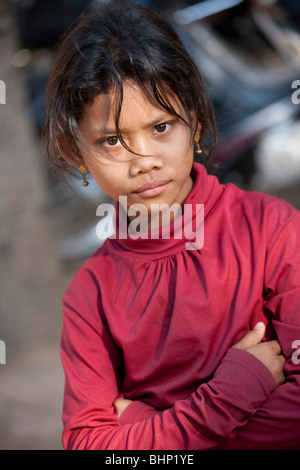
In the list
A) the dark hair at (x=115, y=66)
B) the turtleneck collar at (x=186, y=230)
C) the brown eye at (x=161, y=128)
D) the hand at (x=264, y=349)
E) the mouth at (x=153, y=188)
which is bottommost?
the hand at (x=264, y=349)

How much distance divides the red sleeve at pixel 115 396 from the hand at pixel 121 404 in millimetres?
14

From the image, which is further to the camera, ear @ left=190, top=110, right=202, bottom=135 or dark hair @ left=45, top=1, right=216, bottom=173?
ear @ left=190, top=110, right=202, bottom=135

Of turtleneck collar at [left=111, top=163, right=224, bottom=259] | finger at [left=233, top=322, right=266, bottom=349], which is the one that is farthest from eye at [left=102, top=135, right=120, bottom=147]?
finger at [left=233, top=322, right=266, bottom=349]

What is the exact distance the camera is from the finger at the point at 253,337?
1432 millimetres

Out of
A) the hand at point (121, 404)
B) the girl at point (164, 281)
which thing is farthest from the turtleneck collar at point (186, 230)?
the hand at point (121, 404)

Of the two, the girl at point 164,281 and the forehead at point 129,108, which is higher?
the forehead at point 129,108

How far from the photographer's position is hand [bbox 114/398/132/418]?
1566 mm

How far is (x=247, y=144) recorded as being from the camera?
573 cm

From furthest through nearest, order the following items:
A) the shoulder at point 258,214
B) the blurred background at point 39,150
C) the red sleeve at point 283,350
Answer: the blurred background at point 39,150 → the shoulder at point 258,214 → the red sleeve at point 283,350

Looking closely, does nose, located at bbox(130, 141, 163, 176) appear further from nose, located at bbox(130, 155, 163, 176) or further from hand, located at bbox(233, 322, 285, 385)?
hand, located at bbox(233, 322, 285, 385)

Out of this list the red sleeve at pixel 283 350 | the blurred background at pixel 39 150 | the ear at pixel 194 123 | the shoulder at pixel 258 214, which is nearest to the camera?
the red sleeve at pixel 283 350

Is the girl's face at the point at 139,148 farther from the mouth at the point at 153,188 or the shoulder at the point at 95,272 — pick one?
the shoulder at the point at 95,272

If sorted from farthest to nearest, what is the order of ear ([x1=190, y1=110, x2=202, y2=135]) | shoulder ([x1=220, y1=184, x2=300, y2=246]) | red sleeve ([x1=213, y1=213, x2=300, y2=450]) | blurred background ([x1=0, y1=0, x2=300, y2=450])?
blurred background ([x1=0, y1=0, x2=300, y2=450])
ear ([x1=190, y1=110, x2=202, y2=135])
shoulder ([x1=220, y1=184, x2=300, y2=246])
red sleeve ([x1=213, y1=213, x2=300, y2=450])

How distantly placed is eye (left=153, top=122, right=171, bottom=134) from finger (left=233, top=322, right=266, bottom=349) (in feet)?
1.68
